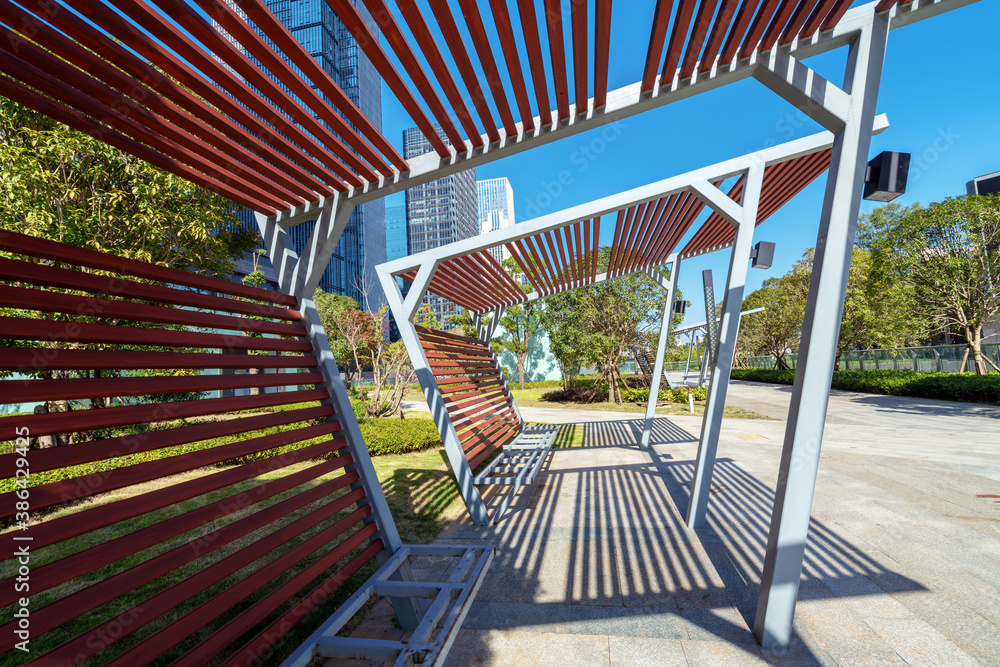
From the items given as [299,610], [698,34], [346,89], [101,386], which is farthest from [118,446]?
[346,89]

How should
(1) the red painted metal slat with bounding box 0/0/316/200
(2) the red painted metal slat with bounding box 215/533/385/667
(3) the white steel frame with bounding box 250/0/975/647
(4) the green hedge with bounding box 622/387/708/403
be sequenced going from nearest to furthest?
(1) the red painted metal slat with bounding box 0/0/316/200 < (2) the red painted metal slat with bounding box 215/533/385/667 < (3) the white steel frame with bounding box 250/0/975/647 < (4) the green hedge with bounding box 622/387/708/403

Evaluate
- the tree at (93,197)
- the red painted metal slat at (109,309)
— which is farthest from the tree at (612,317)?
the red painted metal slat at (109,309)

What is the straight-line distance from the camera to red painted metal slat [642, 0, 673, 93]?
1.82m

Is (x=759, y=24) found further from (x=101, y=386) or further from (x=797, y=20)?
(x=101, y=386)

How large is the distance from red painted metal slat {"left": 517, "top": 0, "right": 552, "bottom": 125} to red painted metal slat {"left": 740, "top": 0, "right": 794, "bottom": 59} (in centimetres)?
100

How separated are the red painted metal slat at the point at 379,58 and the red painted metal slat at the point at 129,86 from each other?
69cm

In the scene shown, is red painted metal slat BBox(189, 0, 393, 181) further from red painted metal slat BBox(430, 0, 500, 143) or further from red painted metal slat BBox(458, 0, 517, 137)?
red painted metal slat BBox(458, 0, 517, 137)

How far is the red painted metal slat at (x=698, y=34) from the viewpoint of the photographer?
188 centimetres

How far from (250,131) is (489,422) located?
455 cm

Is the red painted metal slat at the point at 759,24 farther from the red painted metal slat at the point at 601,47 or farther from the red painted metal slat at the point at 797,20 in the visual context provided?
the red painted metal slat at the point at 601,47

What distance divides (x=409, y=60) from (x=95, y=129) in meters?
1.29

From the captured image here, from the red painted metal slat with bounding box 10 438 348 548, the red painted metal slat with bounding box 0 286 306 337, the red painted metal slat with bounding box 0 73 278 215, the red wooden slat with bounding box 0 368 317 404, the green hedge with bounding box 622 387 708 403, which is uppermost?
the red painted metal slat with bounding box 0 73 278 215

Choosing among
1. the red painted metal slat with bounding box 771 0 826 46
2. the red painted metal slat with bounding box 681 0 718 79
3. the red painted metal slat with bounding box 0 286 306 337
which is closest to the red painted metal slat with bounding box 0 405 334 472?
the red painted metal slat with bounding box 0 286 306 337

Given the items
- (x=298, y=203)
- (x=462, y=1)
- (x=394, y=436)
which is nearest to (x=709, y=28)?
(x=462, y=1)
